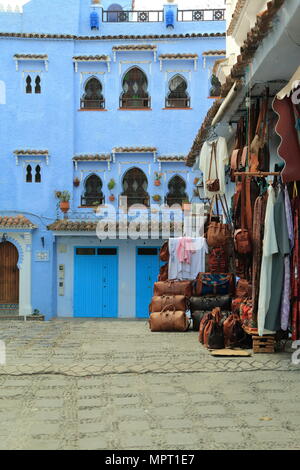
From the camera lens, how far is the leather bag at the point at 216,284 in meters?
10.9

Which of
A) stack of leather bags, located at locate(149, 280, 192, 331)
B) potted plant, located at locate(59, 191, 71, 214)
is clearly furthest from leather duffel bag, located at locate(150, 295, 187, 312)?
potted plant, located at locate(59, 191, 71, 214)

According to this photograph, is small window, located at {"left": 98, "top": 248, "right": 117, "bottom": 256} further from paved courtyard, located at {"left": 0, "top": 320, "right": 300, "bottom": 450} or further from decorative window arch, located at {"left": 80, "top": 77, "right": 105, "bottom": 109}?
paved courtyard, located at {"left": 0, "top": 320, "right": 300, "bottom": 450}

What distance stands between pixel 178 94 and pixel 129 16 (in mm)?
3538

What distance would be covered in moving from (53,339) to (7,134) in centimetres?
1408

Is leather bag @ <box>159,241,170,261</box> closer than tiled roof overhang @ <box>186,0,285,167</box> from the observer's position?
No

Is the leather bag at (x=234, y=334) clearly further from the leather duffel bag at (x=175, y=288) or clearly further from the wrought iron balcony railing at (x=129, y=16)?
the wrought iron balcony railing at (x=129, y=16)

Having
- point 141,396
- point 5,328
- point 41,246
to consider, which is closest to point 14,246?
point 41,246

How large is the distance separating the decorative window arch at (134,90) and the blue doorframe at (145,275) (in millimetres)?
5178

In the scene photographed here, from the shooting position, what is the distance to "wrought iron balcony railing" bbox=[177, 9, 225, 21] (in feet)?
73.4

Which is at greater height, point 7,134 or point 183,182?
point 7,134

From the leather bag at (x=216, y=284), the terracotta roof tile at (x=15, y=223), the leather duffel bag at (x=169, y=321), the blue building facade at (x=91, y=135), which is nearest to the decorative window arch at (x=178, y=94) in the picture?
the blue building facade at (x=91, y=135)

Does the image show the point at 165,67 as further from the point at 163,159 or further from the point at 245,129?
the point at 245,129

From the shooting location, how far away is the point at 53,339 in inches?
379

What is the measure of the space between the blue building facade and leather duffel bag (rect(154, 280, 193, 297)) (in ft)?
34.2
